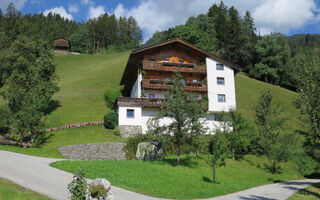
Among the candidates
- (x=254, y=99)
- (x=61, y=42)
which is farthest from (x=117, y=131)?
(x=61, y=42)

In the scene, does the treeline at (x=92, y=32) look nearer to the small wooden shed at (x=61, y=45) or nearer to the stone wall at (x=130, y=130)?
the small wooden shed at (x=61, y=45)

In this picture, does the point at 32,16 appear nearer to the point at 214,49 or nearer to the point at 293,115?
the point at 214,49

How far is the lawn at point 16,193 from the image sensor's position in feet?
41.2

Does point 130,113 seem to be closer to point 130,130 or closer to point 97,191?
point 130,130

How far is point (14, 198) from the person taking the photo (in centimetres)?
1246

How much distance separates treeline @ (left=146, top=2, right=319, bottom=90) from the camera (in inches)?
3194

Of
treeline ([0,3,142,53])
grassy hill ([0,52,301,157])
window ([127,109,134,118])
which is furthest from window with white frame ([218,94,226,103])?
treeline ([0,3,142,53])

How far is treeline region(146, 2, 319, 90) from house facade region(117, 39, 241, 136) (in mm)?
37220

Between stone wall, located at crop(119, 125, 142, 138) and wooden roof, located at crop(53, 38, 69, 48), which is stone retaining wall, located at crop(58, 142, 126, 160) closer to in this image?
stone wall, located at crop(119, 125, 142, 138)

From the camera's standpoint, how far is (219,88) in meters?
43.3

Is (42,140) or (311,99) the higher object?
(311,99)

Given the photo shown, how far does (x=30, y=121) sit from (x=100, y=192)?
21.9 metres

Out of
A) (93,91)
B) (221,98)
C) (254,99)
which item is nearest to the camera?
(221,98)

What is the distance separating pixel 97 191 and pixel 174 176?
30.0 feet
